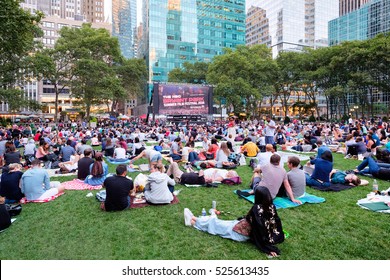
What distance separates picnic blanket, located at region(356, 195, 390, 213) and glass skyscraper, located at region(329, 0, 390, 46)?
8244cm

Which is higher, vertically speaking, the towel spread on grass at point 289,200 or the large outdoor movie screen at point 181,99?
the large outdoor movie screen at point 181,99

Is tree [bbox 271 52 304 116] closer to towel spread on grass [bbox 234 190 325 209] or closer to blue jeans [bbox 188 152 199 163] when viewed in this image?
blue jeans [bbox 188 152 199 163]

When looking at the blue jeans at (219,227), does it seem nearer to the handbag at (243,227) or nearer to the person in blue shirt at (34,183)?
the handbag at (243,227)

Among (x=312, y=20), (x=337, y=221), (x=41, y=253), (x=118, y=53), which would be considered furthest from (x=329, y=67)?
(x=312, y=20)

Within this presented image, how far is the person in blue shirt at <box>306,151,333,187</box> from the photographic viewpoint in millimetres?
7047

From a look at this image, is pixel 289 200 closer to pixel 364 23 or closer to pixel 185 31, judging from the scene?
pixel 185 31

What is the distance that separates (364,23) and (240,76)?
2569 inches

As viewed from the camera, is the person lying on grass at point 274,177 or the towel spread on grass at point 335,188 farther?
the towel spread on grass at point 335,188

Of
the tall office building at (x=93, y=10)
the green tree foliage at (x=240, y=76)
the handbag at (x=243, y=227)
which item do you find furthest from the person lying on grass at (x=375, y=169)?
the tall office building at (x=93, y=10)

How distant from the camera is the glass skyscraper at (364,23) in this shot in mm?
74562

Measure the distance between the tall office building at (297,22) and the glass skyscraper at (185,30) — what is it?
28395 mm

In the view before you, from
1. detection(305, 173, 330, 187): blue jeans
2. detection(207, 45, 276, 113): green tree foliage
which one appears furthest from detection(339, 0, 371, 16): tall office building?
detection(305, 173, 330, 187): blue jeans

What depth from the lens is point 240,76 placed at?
44188 mm

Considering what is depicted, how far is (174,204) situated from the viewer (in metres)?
6.12
